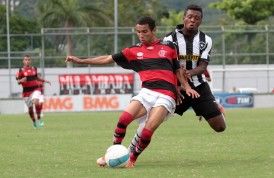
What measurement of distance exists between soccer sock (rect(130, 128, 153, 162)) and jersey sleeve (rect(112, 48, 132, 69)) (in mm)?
1194

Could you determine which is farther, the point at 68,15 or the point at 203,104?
the point at 68,15

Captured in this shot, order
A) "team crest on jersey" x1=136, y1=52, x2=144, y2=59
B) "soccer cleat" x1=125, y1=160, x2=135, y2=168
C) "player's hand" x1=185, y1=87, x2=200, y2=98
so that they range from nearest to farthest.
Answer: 1. "soccer cleat" x1=125, y1=160, x2=135, y2=168
2. "team crest on jersey" x1=136, y1=52, x2=144, y2=59
3. "player's hand" x1=185, y1=87, x2=200, y2=98

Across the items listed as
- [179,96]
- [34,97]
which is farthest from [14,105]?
[179,96]

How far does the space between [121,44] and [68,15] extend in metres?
19.0

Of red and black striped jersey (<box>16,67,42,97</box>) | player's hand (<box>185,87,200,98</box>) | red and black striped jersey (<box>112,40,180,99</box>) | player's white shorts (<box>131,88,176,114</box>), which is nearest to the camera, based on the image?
player's white shorts (<box>131,88,176,114</box>)

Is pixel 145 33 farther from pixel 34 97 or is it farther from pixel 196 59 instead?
pixel 34 97

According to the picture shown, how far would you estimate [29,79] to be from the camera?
31.4 metres

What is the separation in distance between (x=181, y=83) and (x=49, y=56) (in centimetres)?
3770

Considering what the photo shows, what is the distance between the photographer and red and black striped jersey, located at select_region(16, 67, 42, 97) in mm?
31237

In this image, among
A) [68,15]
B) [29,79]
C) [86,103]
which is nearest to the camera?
[29,79]

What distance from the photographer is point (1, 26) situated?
198ft

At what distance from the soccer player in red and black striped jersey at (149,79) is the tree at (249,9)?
5752 cm

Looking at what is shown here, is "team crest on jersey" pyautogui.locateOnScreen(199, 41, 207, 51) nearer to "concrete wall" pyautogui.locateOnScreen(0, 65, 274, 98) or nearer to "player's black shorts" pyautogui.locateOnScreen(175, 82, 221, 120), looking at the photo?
"player's black shorts" pyautogui.locateOnScreen(175, 82, 221, 120)

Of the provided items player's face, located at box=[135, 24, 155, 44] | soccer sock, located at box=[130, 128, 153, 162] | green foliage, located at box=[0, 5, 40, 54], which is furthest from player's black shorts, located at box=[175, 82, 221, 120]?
green foliage, located at box=[0, 5, 40, 54]
